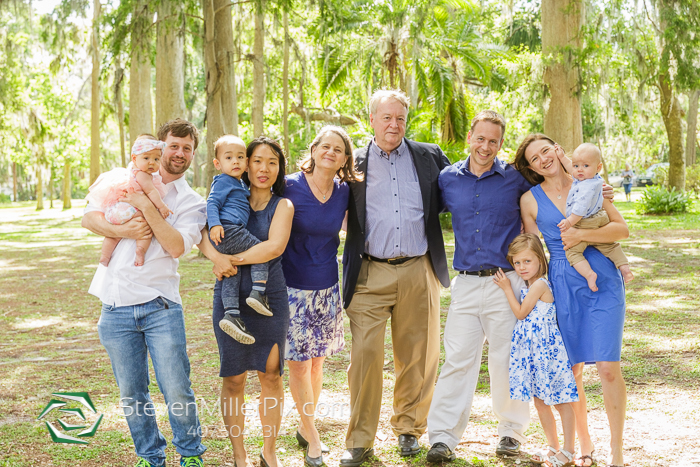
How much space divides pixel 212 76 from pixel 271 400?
8980mm

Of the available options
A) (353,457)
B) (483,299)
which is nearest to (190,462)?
(353,457)

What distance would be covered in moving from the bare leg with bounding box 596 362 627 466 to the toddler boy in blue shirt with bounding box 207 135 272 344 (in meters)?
1.90

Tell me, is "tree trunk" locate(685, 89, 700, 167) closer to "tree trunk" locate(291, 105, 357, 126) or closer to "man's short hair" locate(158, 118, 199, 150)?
"tree trunk" locate(291, 105, 357, 126)

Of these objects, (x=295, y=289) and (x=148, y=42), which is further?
(x=148, y=42)

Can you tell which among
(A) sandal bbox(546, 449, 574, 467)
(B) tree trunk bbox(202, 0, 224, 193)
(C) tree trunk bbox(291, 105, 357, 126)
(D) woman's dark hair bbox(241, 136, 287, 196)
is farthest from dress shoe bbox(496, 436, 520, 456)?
(C) tree trunk bbox(291, 105, 357, 126)

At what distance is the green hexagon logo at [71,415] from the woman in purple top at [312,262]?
1.48 meters

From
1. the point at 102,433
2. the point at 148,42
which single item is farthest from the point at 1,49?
the point at 102,433

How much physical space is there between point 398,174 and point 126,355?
201 cm

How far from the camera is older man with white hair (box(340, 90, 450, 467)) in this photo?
4047 mm

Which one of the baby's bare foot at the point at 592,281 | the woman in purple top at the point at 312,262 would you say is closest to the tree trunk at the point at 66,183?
the woman in purple top at the point at 312,262

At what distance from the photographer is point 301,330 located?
392 centimetres

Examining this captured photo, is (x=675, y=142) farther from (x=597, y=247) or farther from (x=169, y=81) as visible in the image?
(x=597, y=247)

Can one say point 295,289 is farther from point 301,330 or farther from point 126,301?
point 126,301

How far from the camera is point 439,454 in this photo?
12.4 feet
